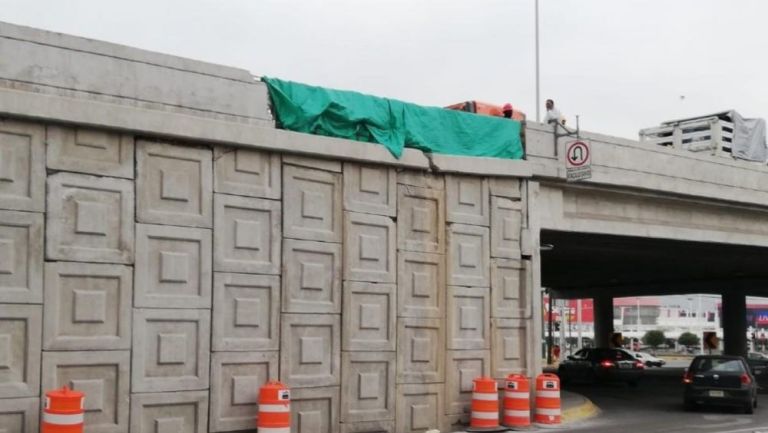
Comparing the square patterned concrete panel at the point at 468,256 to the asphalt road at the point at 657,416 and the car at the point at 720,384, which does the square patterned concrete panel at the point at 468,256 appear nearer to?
the asphalt road at the point at 657,416

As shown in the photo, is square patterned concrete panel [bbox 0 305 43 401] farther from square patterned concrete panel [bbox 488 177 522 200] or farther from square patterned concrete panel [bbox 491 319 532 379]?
square patterned concrete panel [bbox 488 177 522 200]

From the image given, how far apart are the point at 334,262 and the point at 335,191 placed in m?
1.18

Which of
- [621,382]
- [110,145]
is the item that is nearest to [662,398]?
[621,382]

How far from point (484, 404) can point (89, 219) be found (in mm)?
7699

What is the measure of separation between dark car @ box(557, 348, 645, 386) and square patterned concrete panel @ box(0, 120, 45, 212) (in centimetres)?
2410

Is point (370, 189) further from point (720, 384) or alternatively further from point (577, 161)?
point (720, 384)

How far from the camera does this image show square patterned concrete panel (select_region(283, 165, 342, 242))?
50.8 ft

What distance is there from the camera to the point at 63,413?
11.8 metres

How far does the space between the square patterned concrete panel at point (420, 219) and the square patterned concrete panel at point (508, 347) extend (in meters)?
2.18

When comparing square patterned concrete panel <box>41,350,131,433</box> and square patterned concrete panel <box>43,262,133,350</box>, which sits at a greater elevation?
square patterned concrete panel <box>43,262,133,350</box>

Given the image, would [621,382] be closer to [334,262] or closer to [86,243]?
[334,262]

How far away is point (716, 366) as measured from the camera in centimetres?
2281

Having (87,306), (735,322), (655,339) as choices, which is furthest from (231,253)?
(655,339)

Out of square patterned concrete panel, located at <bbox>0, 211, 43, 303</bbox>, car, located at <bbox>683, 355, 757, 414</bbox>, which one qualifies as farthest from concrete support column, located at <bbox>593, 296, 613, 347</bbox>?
square patterned concrete panel, located at <bbox>0, 211, 43, 303</bbox>
